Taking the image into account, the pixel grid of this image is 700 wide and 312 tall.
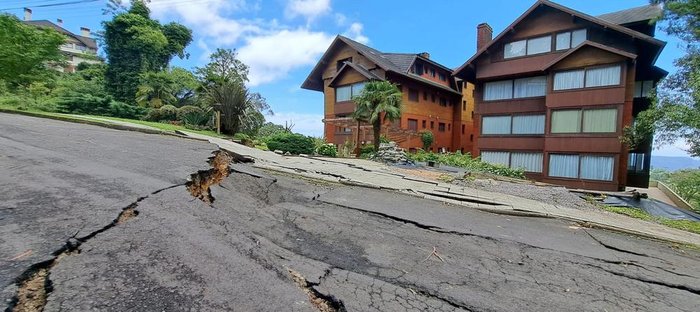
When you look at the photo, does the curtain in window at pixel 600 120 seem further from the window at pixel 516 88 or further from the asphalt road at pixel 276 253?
the asphalt road at pixel 276 253

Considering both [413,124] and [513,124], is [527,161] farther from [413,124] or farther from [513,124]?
[413,124]

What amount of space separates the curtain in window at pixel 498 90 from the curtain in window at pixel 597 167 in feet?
18.4

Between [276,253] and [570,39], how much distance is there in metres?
20.7

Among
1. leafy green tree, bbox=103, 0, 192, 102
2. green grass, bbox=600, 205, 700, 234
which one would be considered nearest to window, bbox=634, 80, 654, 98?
green grass, bbox=600, 205, 700, 234

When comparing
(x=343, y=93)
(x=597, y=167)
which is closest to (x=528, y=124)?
(x=597, y=167)

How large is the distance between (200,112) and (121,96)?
1754cm

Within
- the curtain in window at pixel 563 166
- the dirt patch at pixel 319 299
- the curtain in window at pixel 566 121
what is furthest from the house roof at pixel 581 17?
the dirt patch at pixel 319 299

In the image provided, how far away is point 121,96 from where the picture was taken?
3103 centimetres

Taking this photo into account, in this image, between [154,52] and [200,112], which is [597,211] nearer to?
A: [200,112]

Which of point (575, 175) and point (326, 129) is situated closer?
point (575, 175)

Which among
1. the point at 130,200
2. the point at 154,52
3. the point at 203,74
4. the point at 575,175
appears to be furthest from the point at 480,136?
the point at 154,52

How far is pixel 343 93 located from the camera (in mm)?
24453

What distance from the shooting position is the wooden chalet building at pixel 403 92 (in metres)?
22.4

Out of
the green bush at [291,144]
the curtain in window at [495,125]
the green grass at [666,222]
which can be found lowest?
the green grass at [666,222]
